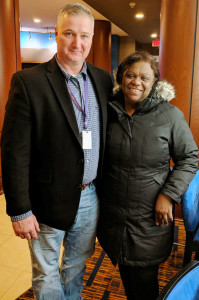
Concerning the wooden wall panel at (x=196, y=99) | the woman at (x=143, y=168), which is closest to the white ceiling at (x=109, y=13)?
the wooden wall panel at (x=196, y=99)

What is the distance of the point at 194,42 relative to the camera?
2969 millimetres

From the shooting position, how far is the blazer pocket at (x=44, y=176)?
4.48 ft

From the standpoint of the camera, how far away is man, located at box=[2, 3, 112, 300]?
1298 millimetres

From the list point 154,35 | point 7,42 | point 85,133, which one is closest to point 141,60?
point 85,133

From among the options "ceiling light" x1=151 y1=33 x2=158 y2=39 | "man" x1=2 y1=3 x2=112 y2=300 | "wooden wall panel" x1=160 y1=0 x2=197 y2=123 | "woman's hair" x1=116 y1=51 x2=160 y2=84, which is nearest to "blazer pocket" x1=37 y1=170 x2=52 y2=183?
"man" x1=2 y1=3 x2=112 y2=300

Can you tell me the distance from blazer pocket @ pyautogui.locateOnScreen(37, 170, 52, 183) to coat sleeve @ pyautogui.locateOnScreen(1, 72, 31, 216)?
2.5 inches

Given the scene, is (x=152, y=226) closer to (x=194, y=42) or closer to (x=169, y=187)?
(x=169, y=187)

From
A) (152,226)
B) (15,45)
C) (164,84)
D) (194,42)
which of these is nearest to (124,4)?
(15,45)

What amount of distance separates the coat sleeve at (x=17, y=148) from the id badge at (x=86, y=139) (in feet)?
0.90

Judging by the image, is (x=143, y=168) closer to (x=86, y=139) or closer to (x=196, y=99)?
(x=86, y=139)

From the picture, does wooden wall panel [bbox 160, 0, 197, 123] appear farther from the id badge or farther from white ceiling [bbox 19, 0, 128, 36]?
white ceiling [bbox 19, 0, 128, 36]

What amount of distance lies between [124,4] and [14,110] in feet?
20.7

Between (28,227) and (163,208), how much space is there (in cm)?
70

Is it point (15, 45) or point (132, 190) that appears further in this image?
point (15, 45)
